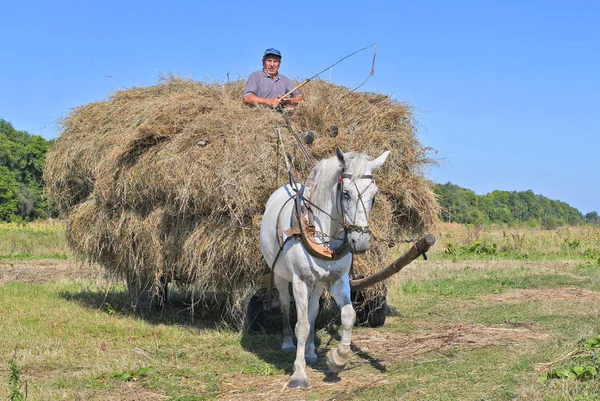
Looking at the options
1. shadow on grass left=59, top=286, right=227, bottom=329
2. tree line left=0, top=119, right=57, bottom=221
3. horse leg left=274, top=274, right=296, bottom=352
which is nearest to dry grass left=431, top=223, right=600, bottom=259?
shadow on grass left=59, top=286, right=227, bottom=329

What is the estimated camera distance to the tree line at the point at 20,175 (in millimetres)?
41906

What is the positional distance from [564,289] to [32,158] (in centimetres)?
4404

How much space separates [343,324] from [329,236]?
759mm

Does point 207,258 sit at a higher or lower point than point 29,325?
higher

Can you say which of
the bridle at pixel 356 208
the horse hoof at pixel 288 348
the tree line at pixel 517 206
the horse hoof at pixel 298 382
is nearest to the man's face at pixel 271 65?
the horse hoof at pixel 288 348

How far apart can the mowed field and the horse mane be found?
1.61 metres

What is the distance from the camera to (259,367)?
6188mm

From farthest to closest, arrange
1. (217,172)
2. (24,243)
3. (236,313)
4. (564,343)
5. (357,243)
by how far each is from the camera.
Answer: (24,243) → (236,313) → (217,172) → (564,343) → (357,243)

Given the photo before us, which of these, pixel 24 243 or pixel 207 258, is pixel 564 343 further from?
pixel 24 243

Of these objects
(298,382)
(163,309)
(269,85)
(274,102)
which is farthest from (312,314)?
(269,85)

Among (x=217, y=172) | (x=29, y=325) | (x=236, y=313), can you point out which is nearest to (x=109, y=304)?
(x=29, y=325)

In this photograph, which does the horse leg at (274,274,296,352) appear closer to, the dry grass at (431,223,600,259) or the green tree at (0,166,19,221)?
the dry grass at (431,223,600,259)

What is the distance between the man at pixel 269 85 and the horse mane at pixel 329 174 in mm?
2312

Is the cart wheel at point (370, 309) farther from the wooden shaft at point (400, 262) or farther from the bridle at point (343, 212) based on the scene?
the bridle at point (343, 212)
